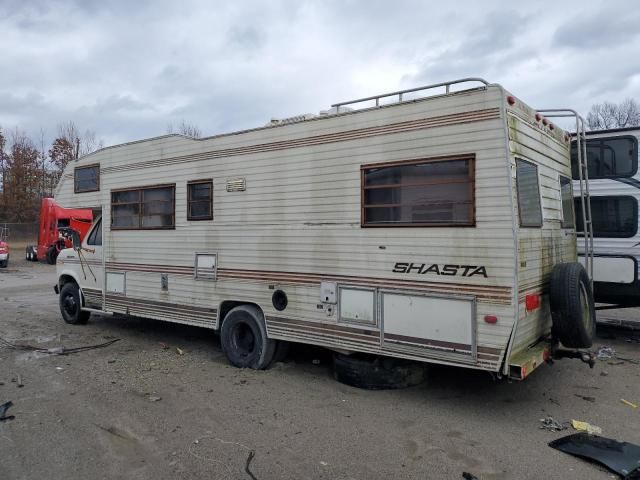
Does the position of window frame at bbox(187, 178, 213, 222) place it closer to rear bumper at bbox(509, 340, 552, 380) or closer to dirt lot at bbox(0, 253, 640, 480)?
dirt lot at bbox(0, 253, 640, 480)

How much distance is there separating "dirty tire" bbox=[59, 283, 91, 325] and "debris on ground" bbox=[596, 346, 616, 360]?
8.57 metres

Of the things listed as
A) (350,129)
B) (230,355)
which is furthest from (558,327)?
(230,355)

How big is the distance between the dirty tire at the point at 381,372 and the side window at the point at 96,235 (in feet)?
16.9

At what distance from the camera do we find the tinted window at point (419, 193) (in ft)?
15.3

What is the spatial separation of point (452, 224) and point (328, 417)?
2229mm

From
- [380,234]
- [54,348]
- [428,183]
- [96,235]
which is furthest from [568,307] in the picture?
[96,235]

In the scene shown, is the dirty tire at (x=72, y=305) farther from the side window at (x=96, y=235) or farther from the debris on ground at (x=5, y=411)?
the debris on ground at (x=5, y=411)

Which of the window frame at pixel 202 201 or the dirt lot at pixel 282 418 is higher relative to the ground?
the window frame at pixel 202 201

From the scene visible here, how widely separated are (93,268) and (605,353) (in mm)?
8263

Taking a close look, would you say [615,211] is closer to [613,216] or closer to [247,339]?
[613,216]

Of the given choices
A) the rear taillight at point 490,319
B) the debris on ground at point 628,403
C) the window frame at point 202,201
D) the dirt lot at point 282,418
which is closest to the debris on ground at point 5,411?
the dirt lot at point 282,418

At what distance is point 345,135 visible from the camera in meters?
5.46

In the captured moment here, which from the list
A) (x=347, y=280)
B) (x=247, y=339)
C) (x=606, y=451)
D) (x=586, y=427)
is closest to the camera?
(x=606, y=451)

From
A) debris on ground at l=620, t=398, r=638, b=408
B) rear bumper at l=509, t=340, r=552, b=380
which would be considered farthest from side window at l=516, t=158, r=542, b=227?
debris on ground at l=620, t=398, r=638, b=408
